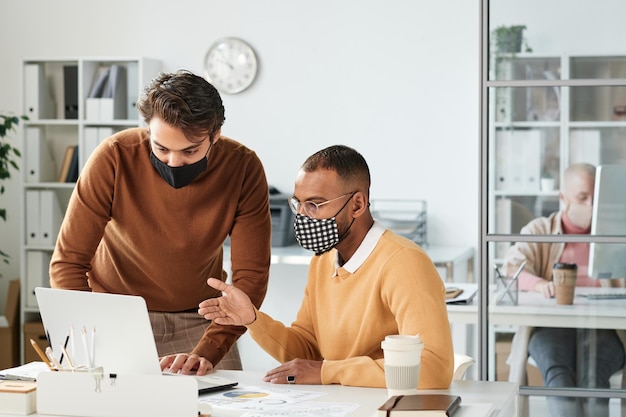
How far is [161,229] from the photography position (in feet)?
8.09

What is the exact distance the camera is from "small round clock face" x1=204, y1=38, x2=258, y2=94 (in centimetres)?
570

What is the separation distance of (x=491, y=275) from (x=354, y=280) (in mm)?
1035

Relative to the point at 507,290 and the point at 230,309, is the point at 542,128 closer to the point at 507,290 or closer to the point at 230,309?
the point at 507,290

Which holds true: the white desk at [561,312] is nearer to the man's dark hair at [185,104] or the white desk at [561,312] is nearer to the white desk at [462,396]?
the white desk at [462,396]

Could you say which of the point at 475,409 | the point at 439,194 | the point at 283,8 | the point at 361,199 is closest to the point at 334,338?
the point at 361,199

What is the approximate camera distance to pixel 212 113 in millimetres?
2264

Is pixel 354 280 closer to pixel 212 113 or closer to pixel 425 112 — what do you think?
pixel 212 113

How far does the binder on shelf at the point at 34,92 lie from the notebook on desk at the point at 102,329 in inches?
148

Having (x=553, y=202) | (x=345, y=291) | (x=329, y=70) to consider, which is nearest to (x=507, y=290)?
(x=553, y=202)

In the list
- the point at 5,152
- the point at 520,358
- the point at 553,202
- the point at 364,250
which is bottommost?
the point at 520,358


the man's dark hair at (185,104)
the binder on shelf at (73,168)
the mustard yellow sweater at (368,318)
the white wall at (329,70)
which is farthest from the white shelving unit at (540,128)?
the binder on shelf at (73,168)

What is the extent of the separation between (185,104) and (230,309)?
49 centimetres

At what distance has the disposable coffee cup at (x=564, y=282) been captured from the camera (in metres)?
3.15

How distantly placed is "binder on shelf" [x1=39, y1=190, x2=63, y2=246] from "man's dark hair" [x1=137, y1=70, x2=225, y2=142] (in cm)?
346
